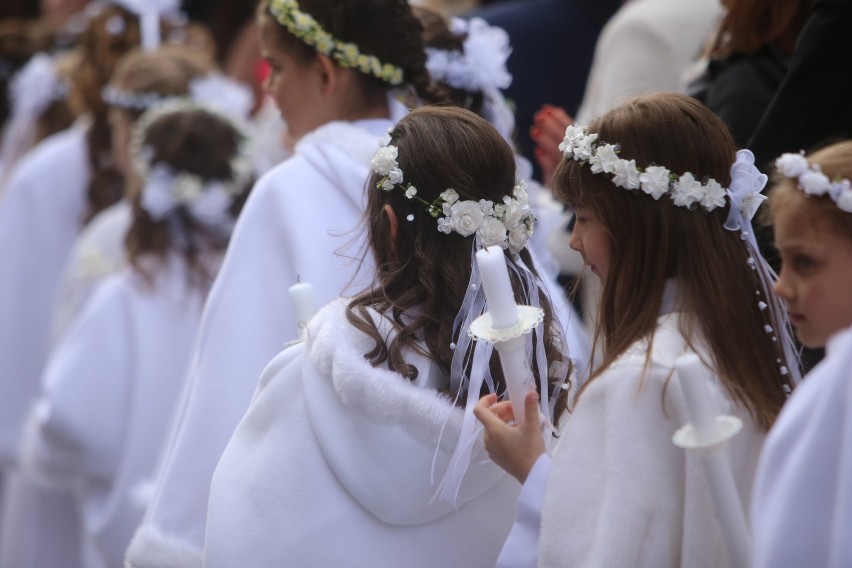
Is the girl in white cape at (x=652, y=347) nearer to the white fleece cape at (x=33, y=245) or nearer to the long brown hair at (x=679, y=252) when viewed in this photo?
the long brown hair at (x=679, y=252)

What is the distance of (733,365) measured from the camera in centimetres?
230

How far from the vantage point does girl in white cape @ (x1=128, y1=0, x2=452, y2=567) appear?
3.12 meters

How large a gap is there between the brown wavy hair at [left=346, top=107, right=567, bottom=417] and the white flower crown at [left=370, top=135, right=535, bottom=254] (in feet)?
0.07

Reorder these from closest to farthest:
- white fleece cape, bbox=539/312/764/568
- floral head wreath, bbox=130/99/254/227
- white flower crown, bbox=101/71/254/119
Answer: white fleece cape, bbox=539/312/764/568
floral head wreath, bbox=130/99/254/227
white flower crown, bbox=101/71/254/119

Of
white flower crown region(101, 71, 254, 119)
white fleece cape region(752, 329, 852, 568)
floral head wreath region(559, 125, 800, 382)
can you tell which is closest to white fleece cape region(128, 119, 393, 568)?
floral head wreath region(559, 125, 800, 382)

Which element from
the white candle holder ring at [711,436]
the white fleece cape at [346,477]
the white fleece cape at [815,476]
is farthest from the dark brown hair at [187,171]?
the white fleece cape at [815,476]

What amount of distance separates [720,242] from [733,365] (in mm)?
245

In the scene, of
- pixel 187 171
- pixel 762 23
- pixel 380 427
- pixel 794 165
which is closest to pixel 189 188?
pixel 187 171

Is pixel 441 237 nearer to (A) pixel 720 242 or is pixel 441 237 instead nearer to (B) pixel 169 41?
(A) pixel 720 242

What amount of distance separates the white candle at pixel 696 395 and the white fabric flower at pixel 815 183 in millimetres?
330

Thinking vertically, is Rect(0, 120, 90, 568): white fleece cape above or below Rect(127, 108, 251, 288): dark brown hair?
below

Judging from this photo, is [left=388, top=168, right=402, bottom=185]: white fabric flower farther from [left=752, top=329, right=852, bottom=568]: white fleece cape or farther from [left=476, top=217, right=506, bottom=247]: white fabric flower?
[left=752, top=329, right=852, bottom=568]: white fleece cape

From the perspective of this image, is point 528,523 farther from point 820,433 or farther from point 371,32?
point 371,32

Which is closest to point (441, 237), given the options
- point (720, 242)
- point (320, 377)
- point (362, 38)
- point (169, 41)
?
point (320, 377)
